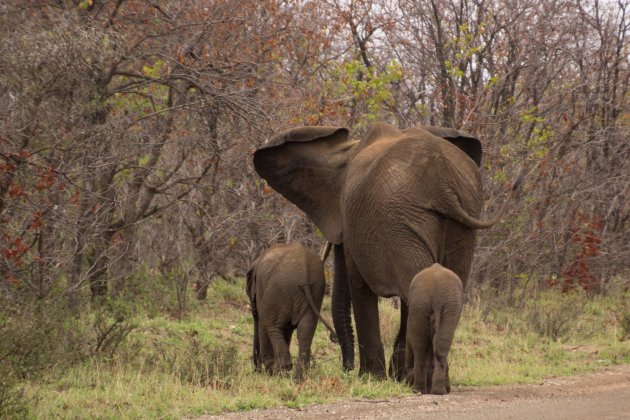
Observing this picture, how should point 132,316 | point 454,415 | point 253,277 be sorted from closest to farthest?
point 454,415
point 253,277
point 132,316

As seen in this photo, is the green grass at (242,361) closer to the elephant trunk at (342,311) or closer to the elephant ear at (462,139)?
the elephant trunk at (342,311)

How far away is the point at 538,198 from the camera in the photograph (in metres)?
18.5

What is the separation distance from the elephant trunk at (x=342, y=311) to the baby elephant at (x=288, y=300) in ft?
1.13

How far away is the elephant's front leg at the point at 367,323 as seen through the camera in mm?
10469

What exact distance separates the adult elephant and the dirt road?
3.98 ft

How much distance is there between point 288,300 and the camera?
10430 millimetres

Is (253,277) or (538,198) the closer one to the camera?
(253,277)

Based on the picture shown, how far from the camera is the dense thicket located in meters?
11.4

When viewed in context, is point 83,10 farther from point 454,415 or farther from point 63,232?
point 454,415

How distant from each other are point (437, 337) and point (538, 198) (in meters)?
10.5

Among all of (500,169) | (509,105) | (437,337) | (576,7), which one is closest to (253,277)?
(437,337)

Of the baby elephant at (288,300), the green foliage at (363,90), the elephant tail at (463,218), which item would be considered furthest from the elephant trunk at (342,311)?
the green foliage at (363,90)

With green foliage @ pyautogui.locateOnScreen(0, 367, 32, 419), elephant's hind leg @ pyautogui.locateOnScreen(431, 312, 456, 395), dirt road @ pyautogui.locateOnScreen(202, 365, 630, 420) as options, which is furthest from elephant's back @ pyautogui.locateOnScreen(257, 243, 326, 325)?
green foliage @ pyautogui.locateOnScreen(0, 367, 32, 419)

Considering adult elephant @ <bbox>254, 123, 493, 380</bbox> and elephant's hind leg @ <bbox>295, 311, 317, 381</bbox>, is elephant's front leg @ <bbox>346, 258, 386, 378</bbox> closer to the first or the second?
adult elephant @ <bbox>254, 123, 493, 380</bbox>
